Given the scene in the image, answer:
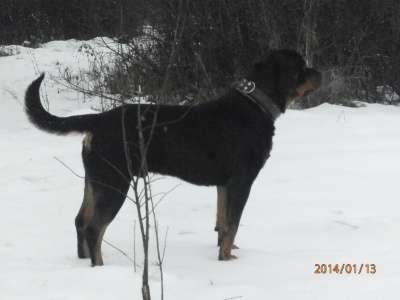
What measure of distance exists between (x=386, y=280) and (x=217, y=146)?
143cm

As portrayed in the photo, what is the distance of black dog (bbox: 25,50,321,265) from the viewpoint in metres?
4.10

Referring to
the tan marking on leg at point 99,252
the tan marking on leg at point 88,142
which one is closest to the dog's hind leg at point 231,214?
the tan marking on leg at point 99,252

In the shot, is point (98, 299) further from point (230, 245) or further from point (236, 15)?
point (236, 15)

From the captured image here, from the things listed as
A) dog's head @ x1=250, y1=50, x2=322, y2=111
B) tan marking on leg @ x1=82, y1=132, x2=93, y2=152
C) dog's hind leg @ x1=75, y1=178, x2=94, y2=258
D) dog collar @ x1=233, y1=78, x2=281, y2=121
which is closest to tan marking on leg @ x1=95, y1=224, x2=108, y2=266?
dog's hind leg @ x1=75, y1=178, x2=94, y2=258

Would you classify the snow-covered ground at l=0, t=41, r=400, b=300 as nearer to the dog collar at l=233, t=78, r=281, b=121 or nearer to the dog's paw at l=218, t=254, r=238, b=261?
the dog's paw at l=218, t=254, r=238, b=261

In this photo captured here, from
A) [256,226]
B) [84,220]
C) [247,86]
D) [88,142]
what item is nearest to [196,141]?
[247,86]

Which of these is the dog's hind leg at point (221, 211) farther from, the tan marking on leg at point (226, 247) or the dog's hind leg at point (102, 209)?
the dog's hind leg at point (102, 209)

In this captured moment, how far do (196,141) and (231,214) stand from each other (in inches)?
21.7

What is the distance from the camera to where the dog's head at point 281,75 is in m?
4.55

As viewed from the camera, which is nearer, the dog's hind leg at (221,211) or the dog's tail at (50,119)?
the dog's tail at (50,119)

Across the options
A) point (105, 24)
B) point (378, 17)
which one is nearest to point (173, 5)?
point (378, 17)

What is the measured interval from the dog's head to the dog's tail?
3.99 feet
